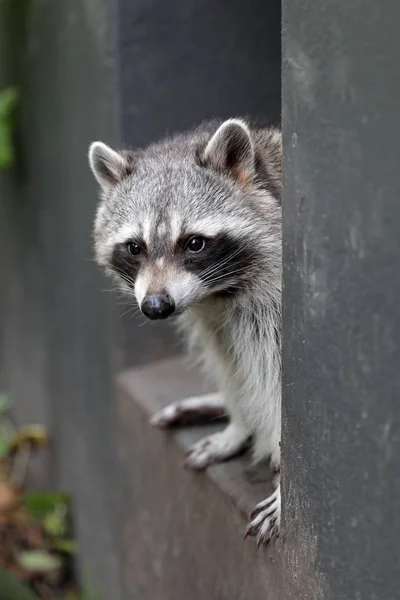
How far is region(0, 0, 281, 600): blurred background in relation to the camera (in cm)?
434

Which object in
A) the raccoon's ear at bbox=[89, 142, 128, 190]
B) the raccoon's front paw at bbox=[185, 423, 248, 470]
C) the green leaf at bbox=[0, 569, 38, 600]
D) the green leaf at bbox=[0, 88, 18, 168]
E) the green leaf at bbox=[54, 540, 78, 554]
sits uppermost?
the green leaf at bbox=[0, 88, 18, 168]

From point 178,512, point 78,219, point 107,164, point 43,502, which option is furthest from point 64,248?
point 107,164

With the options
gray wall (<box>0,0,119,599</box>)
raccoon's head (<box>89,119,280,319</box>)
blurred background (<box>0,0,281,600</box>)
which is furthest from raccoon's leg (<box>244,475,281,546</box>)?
gray wall (<box>0,0,119,599</box>)

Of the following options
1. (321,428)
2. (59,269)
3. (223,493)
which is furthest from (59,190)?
(321,428)

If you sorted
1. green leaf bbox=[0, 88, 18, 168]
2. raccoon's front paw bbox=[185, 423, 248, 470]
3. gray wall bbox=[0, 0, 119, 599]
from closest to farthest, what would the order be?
raccoon's front paw bbox=[185, 423, 248, 470] < gray wall bbox=[0, 0, 119, 599] < green leaf bbox=[0, 88, 18, 168]

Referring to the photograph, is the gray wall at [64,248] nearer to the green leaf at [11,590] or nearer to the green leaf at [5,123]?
the green leaf at [5,123]

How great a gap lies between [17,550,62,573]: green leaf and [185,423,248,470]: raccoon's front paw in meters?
2.81

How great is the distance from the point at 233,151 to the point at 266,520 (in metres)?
1.14

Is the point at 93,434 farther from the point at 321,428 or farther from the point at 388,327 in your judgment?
the point at 388,327

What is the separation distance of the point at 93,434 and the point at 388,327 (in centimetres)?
372

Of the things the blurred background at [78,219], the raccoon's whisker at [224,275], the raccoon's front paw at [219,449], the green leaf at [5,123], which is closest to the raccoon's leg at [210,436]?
the raccoon's front paw at [219,449]

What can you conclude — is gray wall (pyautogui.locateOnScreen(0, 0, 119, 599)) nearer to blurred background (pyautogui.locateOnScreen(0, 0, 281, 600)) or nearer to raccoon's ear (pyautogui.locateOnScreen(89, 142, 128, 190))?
blurred background (pyautogui.locateOnScreen(0, 0, 281, 600))

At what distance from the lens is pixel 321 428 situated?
215cm

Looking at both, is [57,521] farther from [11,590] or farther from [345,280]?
[345,280]
